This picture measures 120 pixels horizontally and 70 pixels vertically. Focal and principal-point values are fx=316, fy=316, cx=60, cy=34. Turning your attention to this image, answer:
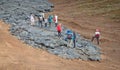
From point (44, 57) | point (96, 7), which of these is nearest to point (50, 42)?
point (44, 57)

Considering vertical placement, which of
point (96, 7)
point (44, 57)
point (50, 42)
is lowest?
point (44, 57)

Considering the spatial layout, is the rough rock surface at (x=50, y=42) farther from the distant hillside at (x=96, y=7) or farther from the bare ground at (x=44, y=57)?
the distant hillside at (x=96, y=7)

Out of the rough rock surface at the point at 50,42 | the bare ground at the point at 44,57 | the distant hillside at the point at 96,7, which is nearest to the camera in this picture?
the bare ground at the point at 44,57

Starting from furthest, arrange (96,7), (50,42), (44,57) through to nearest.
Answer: (96,7), (50,42), (44,57)

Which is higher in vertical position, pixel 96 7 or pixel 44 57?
pixel 96 7

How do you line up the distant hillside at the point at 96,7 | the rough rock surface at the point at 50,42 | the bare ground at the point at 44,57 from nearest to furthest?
the bare ground at the point at 44,57, the rough rock surface at the point at 50,42, the distant hillside at the point at 96,7

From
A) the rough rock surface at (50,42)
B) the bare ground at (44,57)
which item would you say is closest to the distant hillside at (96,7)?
the bare ground at (44,57)

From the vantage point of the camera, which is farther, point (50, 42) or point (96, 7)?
point (96, 7)

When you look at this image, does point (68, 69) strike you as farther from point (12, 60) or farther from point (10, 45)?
point (10, 45)

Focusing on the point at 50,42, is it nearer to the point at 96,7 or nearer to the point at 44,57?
the point at 44,57

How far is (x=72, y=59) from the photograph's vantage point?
22750mm

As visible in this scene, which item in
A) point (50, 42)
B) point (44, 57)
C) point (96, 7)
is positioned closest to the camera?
point (44, 57)

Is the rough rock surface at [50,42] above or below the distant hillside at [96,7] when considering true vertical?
below

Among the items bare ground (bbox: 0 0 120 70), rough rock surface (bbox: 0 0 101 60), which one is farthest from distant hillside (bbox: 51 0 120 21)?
rough rock surface (bbox: 0 0 101 60)
